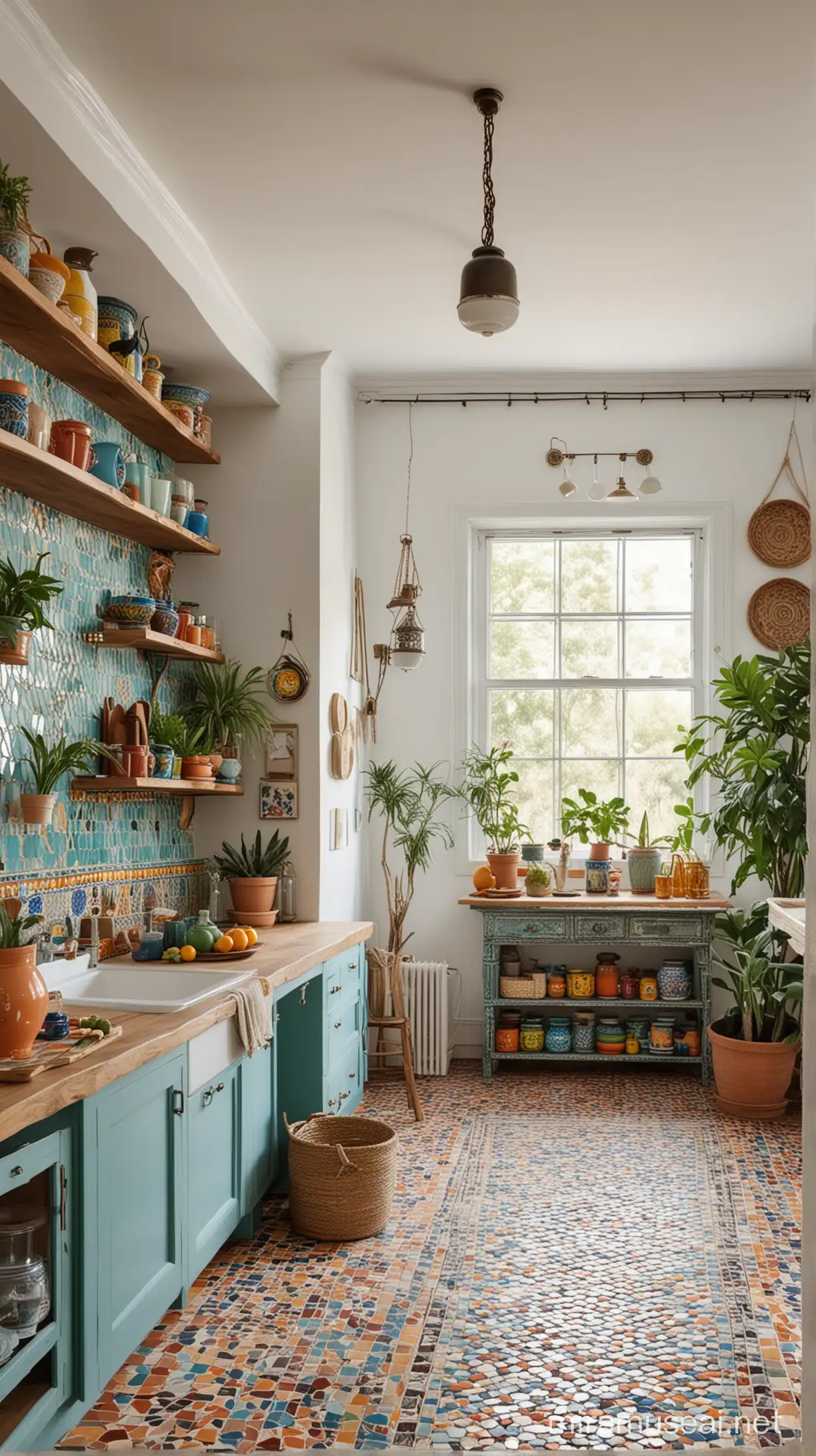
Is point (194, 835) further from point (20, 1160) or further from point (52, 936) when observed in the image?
point (20, 1160)

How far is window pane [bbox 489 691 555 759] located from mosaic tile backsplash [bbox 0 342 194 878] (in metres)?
2.08

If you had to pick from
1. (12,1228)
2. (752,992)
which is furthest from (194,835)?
(12,1228)

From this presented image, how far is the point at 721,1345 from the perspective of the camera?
292 centimetres

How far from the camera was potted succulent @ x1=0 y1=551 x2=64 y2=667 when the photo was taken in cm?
296

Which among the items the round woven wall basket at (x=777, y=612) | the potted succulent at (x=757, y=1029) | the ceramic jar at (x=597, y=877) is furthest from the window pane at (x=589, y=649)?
the potted succulent at (x=757, y=1029)

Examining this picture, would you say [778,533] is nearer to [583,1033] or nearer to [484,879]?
[484,879]

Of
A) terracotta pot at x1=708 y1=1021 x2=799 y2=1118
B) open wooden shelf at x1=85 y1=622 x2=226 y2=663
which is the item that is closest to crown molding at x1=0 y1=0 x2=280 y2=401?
open wooden shelf at x1=85 y1=622 x2=226 y2=663

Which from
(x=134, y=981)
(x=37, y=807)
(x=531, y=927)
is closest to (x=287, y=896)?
(x=531, y=927)

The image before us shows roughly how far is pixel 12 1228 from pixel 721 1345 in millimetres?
1806

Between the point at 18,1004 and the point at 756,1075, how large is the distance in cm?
360

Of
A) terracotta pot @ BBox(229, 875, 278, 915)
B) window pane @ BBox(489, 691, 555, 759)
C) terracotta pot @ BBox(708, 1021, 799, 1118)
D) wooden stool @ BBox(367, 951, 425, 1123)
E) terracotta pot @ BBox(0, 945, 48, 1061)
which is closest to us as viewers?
terracotta pot @ BBox(0, 945, 48, 1061)

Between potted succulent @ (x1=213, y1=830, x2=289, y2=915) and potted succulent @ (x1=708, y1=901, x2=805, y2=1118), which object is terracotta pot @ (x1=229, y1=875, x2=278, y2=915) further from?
potted succulent @ (x1=708, y1=901, x2=805, y2=1118)

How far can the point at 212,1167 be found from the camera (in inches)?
125

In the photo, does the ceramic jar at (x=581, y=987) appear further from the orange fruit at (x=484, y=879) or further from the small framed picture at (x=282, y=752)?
the small framed picture at (x=282, y=752)
